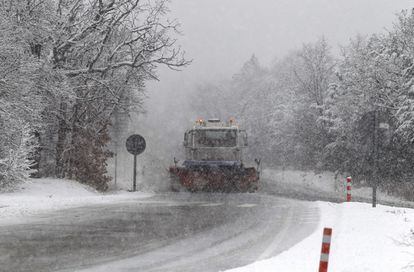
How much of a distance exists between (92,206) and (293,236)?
280 inches

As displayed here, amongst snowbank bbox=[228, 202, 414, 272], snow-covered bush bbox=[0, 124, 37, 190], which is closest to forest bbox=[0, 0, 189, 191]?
snow-covered bush bbox=[0, 124, 37, 190]

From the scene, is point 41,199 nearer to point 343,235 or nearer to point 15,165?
point 15,165

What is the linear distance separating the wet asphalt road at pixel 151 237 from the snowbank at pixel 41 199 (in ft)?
2.39

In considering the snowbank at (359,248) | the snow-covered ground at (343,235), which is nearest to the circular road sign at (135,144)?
the snow-covered ground at (343,235)

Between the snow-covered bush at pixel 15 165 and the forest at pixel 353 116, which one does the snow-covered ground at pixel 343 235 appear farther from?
the forest at pixel 353 116

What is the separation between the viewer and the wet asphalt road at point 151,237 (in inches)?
307

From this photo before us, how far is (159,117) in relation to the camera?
13962cm

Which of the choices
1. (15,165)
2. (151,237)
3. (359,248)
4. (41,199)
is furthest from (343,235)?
(41,199)

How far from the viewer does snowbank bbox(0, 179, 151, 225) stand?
1340 cm

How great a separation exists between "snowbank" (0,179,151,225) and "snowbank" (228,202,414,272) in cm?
641

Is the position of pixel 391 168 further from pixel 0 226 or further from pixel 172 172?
pixel 0 226

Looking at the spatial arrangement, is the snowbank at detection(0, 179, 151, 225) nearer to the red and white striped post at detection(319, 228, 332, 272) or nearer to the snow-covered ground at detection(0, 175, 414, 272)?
the snow-covered ground at detection(0, 175, 414, 272)

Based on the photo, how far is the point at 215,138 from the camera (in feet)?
83.0

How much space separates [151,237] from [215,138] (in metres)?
15.4
